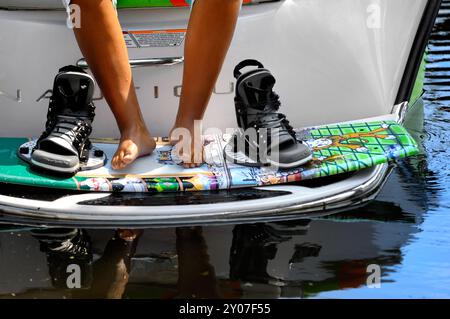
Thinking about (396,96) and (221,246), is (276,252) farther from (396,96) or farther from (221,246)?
(396,96)

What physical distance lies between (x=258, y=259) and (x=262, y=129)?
42cm

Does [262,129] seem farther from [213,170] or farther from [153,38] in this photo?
[153,38]

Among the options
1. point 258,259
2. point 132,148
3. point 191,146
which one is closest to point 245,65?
point 191,146

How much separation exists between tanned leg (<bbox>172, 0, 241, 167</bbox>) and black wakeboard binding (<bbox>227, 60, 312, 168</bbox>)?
8 centimetres

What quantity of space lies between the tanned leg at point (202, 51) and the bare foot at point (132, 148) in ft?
0.27

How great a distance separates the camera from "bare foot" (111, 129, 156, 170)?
5.55 feet

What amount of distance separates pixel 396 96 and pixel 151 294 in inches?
45.3

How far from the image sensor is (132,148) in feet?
5.64

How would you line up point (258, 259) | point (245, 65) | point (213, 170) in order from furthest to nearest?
1. point (245, 65)
2. point (213, 170)
3. point (258, 259)

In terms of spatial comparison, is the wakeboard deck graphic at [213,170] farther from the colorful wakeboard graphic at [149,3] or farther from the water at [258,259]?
the colorful wakeboard graphic at [149,3]

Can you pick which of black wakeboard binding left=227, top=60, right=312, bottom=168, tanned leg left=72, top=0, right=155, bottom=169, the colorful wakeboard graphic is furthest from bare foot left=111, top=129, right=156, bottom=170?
the colorful wakeboard graphic

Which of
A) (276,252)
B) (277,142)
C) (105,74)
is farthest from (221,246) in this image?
(105,74)

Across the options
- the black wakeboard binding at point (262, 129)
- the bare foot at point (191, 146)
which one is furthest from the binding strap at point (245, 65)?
the bare foot at point (191, 146)

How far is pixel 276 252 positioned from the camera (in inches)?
56.6
